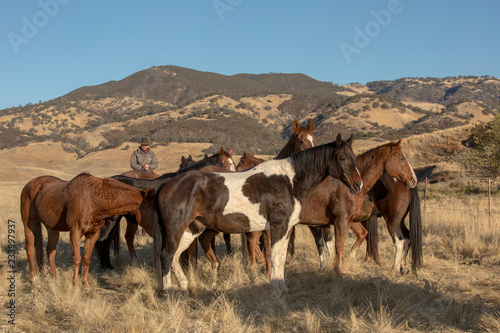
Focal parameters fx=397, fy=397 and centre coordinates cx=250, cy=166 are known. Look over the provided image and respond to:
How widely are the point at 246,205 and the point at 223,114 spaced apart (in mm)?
64880

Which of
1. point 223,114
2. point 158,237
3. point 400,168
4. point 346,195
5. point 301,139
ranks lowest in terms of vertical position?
point 158,237

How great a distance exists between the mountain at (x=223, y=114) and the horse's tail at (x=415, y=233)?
109 ft

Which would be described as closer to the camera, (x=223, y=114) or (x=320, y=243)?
(x=320, y=243)

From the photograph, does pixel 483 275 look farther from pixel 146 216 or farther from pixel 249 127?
pixel 249 127

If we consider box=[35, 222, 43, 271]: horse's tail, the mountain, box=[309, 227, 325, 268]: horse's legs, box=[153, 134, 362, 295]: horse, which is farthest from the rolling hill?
box=[35, 222, 43, 271]: horse's tail

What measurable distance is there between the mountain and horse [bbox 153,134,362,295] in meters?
35.1

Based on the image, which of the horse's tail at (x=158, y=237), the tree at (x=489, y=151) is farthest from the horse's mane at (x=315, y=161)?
the tree at (x=489, y=151)

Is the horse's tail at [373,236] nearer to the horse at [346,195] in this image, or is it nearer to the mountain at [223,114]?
the horse at [346,195]

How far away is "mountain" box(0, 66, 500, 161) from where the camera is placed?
5403cm

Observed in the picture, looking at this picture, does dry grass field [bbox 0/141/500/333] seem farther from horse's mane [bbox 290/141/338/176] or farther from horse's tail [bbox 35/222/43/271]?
horse's mane [bbox 290/141/338/176]

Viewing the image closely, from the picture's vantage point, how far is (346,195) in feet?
A: 20.0

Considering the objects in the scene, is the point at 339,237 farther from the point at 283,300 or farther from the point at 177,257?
the point at 177,257

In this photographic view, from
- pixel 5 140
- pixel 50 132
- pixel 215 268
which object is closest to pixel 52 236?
pixel 215 268

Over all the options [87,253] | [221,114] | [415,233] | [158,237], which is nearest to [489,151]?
[415,233]
